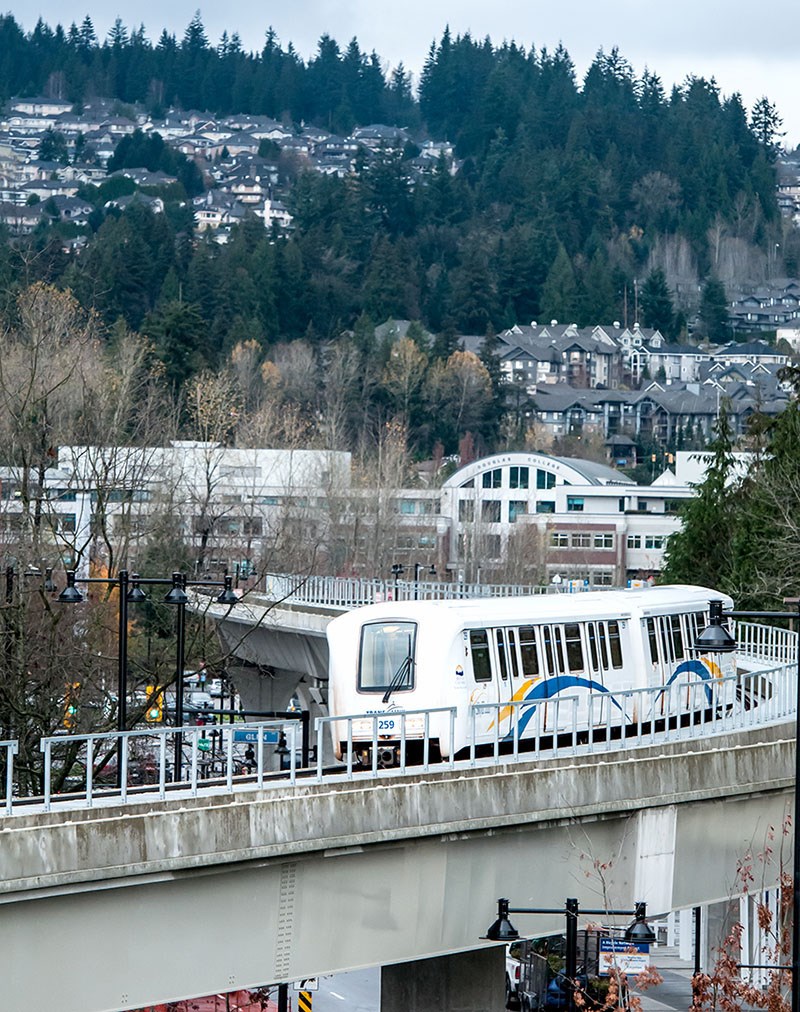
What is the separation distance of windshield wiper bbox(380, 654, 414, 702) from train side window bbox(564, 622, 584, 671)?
3.16 m

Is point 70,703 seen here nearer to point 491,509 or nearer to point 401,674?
point 401,674

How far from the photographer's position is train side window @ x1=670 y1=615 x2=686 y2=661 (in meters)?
32.7

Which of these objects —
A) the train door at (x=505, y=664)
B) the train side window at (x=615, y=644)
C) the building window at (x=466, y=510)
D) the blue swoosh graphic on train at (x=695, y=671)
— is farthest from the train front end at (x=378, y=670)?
the building window at (x=466, y=510)

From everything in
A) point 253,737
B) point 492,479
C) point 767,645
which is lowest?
point 253,737

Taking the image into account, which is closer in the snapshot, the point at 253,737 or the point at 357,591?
the point at 253,737

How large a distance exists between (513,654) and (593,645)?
221 centimetres

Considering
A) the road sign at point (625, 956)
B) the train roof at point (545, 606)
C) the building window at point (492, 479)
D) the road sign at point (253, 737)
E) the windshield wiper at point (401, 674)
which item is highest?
the building window at point (492, 479)

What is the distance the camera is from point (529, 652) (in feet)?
95.6

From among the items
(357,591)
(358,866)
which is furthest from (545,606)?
(357,591)

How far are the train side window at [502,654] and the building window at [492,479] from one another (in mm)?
92406

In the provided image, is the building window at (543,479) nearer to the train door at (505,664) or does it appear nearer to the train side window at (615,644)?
the train side window at (615,644)

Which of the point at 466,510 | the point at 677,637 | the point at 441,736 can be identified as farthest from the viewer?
the point at 466,510

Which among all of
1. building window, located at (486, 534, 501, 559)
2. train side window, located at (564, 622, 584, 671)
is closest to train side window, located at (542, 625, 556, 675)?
train side window, located at (564, 622, 584, 671)

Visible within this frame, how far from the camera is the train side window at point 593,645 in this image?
3050 centimetres
